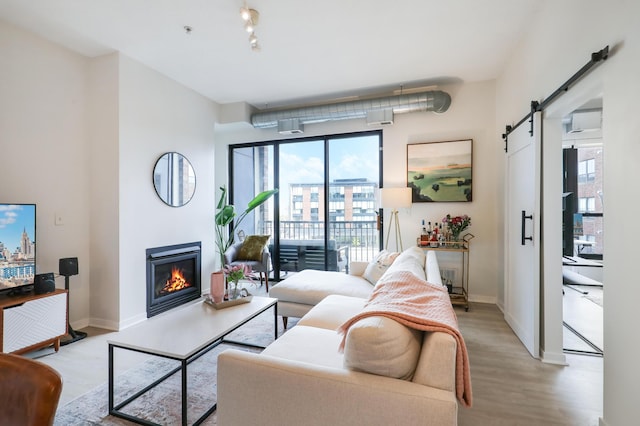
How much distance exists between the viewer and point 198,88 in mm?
4145

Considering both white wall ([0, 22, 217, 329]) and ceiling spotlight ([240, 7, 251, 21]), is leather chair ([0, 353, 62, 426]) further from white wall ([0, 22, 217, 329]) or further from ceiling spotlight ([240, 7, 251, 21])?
white wall ([0, 22, 217, 329])

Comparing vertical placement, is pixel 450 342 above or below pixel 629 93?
below

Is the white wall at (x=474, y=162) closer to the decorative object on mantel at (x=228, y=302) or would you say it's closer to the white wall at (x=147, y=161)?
the decorative object on mantel at (x=228, y=302)

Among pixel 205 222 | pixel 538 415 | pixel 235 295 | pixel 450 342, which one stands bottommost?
pixel 538 415

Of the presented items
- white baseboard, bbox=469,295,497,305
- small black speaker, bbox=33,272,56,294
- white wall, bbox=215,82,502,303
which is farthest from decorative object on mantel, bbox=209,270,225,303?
white baseboard, bbox=469,295,497,305

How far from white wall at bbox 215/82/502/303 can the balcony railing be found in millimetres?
574

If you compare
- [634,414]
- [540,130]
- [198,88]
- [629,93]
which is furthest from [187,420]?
[198,88]

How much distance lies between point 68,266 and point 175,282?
125cm

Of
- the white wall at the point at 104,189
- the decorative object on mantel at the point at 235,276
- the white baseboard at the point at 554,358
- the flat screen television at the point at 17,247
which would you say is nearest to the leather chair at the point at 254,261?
the white wall at the point at 104,189

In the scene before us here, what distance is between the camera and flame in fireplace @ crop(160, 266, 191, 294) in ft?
Result: 12.5

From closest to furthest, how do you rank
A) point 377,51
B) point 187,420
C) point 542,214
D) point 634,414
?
point 634,414 → point 187,420 → point 542,214 → point 377,51

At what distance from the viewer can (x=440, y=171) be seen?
13.5 feet

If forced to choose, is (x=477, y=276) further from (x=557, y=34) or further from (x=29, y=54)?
(x=29, y=54)

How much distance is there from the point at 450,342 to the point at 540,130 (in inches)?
87.3
